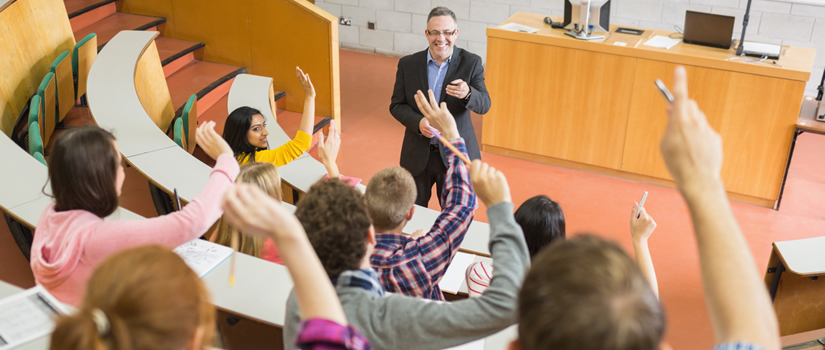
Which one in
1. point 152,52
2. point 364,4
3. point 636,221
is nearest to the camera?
point 636,221

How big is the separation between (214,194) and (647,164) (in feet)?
12.2

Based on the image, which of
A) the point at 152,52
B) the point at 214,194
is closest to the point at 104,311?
the point at 214,194

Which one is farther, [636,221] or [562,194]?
[562,194]

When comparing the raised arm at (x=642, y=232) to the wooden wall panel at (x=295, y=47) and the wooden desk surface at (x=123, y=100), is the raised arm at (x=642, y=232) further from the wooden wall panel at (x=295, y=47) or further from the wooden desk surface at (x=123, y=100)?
the wooden wall panel at (x=295, y=47)

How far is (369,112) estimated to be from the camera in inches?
224

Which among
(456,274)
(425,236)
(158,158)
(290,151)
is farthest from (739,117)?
(158,158)

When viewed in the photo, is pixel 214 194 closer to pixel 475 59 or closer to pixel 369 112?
pixel 475 59

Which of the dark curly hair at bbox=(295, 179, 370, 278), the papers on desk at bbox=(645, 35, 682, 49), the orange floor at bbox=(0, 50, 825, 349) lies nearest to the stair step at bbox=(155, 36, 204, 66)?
the orange floor at bbox=(0, 50, 825, 349)

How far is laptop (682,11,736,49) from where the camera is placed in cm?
422

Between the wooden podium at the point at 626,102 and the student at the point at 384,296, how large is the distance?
3574 millimetres

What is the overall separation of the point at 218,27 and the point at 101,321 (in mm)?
4639

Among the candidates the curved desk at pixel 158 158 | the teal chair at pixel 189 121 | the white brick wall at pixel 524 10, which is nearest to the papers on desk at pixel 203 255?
the curved desk at pixel 158 158

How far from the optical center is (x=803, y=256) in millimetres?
2635

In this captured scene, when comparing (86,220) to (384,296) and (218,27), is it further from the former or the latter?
(218,27)
